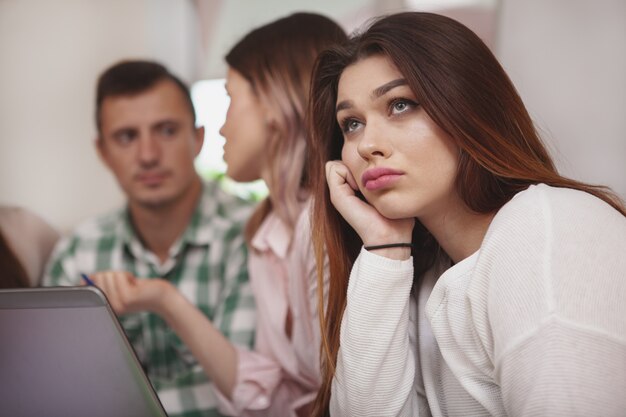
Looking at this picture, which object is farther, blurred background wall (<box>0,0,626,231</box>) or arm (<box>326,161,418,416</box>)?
blurred background wall (<box>0,0,626,231</box>)

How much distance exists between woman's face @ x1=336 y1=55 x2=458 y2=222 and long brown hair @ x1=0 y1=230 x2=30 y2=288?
4.37ft

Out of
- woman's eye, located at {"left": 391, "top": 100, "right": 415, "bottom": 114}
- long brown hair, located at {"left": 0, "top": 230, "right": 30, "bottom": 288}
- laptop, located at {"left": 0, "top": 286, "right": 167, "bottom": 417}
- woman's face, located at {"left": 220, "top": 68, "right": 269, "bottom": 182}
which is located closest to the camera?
laptop, located at {"left": 0, "top": 286, "right": 167, "bottom": 417}

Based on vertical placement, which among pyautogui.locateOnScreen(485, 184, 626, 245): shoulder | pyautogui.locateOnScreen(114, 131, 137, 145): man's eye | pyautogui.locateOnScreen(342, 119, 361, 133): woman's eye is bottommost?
pyautogui.locateOnScreen(114, 131, 137, 145): man's eye

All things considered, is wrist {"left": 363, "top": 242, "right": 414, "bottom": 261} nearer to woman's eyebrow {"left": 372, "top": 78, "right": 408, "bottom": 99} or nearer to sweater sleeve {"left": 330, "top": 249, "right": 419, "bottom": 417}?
sweater sleeve {"left": 330, "top": 249, "right": 419, "bottom": 417}

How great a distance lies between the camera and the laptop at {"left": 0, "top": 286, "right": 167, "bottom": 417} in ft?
2.57

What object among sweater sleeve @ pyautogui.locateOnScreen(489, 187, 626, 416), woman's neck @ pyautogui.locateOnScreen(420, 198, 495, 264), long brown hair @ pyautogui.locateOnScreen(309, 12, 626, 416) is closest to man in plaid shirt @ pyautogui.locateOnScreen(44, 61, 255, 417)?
woman's neck @ pyautogui.locateOnScreen(420, 198, 495, 264)

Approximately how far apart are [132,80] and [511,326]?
143 cm

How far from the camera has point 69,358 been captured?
80 centimetres

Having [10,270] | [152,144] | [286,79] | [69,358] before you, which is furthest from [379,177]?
[10,270]

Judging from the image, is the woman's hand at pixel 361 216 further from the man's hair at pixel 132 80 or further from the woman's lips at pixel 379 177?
the man's hair at pixel 132 80

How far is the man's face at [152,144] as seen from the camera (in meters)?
1.75

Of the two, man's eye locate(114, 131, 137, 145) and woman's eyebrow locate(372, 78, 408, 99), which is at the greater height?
woman's eyebrow locate(372, 78, 408, 99)

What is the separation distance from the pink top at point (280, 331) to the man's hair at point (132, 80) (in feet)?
1.97

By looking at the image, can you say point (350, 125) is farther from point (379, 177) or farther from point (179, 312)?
point (179, 312)
